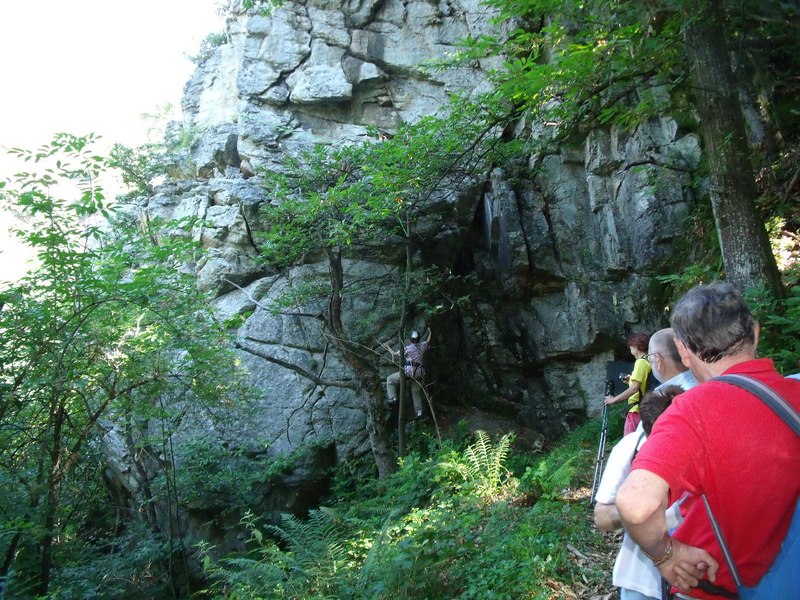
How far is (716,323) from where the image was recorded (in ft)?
6.24

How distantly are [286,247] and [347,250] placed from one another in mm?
1670

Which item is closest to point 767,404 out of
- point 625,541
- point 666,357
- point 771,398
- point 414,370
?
point 771,398

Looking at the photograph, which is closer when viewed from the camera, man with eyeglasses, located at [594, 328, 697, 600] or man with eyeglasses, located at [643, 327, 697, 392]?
man with eyeglasses, located at [594, 328, 697, 600]

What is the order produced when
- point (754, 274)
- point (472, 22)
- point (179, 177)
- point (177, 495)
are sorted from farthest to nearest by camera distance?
point (179, 177)
point (472, 22)
point (177, 495)
point (754, 274)

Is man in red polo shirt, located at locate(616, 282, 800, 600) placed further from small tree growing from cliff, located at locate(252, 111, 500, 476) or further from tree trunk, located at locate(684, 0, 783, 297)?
small tree growing from cliff, located at locate(252, 111, 500, 476)

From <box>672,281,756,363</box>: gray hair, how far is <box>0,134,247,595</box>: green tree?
21.4 feet

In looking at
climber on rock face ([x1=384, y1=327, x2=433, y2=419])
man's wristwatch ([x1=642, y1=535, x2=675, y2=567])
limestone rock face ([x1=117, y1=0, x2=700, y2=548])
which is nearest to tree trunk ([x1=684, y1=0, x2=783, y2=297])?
limestone rock face ([x1=117, y1=0, x2=700, y2=548])

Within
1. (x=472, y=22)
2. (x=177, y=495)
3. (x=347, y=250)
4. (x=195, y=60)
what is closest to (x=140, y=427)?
(x=177, y=495)

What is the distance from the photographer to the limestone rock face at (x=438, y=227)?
10.7 meters

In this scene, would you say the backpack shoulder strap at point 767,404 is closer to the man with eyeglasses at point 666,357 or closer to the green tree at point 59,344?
the man with eyeglasses at point 666,357

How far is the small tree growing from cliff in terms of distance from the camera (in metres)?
9.12

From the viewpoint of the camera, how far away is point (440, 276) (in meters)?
11.7

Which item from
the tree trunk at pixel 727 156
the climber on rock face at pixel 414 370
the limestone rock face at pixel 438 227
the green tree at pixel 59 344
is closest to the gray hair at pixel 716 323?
the tree trunk at pixel 727 156

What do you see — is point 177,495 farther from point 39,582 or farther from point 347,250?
point 347,250
